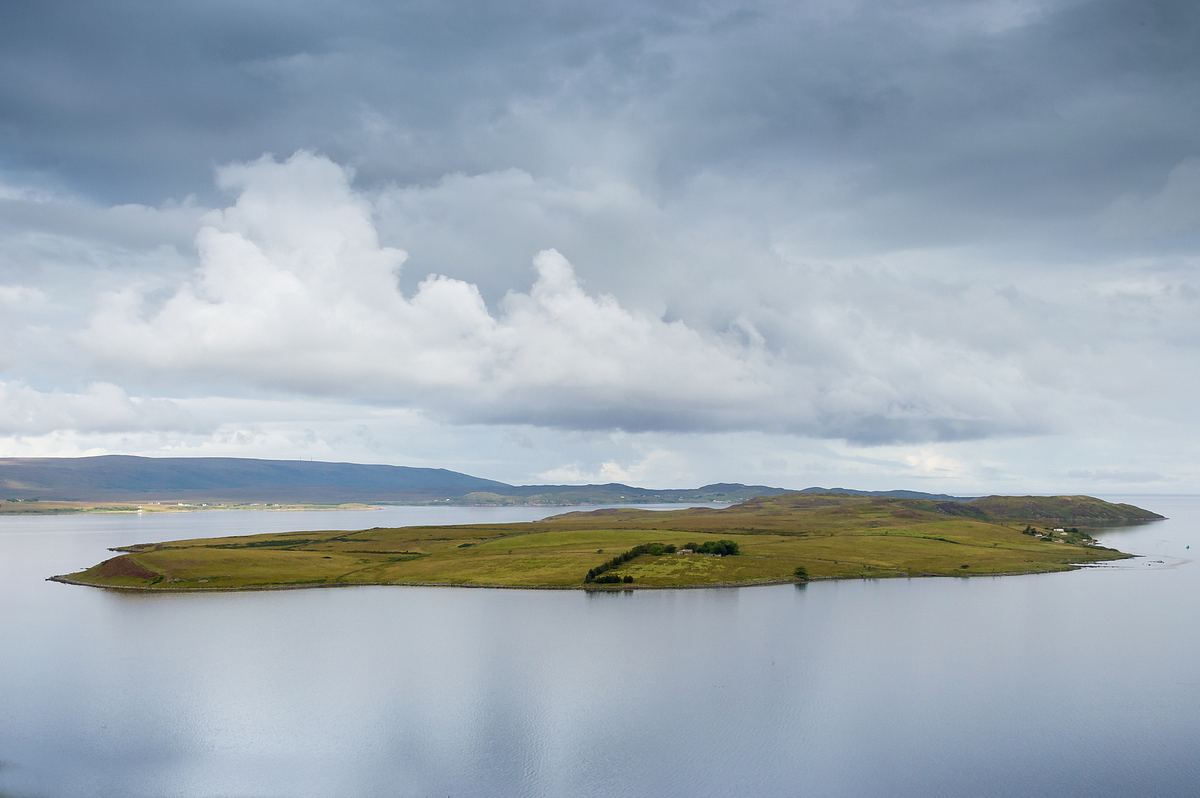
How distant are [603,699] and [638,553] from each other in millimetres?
88518

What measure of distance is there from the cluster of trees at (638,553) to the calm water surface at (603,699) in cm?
1970

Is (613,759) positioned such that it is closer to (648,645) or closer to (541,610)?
(648,645)

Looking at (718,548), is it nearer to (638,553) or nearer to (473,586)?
(638,553)

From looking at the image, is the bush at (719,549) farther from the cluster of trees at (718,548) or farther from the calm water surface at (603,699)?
the calm water surface at (603,699)

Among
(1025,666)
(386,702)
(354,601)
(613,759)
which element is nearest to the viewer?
(613,759)

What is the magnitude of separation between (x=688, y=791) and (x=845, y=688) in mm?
27476

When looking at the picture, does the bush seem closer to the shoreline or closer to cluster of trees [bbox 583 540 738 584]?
cluster of trees [bbox 583 540 738 584]

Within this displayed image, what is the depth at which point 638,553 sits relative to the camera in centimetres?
15750

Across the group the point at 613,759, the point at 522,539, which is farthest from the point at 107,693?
the point at 522,539

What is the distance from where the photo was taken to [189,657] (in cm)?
8438

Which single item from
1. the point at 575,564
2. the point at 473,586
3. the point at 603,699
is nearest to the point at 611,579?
the point at 575,564

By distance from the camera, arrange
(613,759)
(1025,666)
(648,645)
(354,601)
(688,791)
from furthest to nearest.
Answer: (354,601) < (648,645) < (1025,666) < (613,759) < (688,791)

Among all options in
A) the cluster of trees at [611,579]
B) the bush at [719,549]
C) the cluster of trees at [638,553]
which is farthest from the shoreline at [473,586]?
the bush at [719,549]

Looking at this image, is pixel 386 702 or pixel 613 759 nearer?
pixel 613 759
